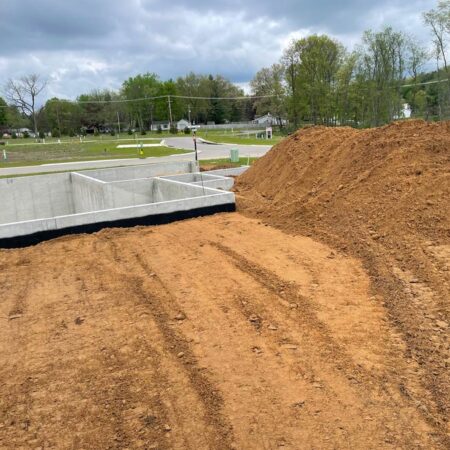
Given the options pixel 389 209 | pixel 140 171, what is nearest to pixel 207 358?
pixel 389 209

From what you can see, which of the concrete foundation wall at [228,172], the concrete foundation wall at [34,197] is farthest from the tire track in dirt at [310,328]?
the concrete foundation wall at [34,197]

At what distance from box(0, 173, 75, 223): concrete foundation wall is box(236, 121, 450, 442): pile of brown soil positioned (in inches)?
267

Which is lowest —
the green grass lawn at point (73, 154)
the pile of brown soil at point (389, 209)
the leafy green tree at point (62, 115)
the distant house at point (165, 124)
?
the pile of brown soil at point (389, 209)

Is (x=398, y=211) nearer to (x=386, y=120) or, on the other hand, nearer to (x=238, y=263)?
(x=238, y=263)

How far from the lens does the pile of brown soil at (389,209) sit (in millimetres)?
4338

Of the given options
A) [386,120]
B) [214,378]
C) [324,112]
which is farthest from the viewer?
[324,112]

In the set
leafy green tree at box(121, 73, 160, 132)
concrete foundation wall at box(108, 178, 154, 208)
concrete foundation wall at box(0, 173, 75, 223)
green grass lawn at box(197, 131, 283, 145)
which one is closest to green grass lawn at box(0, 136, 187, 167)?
green grass lawn at box(197, 131, 283, 145)

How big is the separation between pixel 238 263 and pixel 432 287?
9.08 ft

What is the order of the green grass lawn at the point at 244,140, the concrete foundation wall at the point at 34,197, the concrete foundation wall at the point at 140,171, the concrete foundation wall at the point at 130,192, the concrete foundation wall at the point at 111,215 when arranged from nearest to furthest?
the concrete foundation wall at the point at 111,215 → the concrete foundation wall at the point at 130,192 → the concrete foundation wall at the point at 34,197 → the concrete foundation wall at the point at 140,171 → the green grass lawn at the point at 244,140

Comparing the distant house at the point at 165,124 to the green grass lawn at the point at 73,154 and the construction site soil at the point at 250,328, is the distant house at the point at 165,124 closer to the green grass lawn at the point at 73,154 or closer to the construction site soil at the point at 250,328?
the green grass lawn at the point at 73,154

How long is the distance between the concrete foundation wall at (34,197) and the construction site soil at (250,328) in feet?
21.1

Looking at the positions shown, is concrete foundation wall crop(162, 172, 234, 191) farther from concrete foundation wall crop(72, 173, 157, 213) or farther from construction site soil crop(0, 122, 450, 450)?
construction site soil crop(0, 122, 450, 450)

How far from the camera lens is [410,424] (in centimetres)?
301

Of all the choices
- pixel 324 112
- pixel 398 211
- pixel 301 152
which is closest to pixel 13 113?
pixel 324 112
